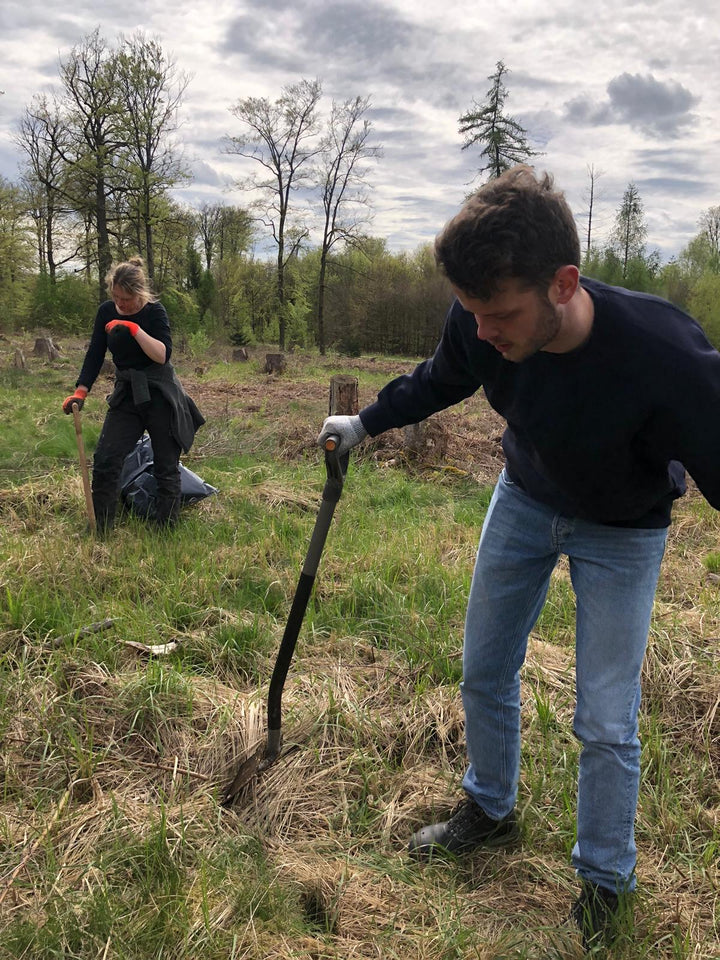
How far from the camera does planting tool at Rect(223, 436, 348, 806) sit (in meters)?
2.32

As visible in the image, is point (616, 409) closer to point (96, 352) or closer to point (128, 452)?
point (128, 452)

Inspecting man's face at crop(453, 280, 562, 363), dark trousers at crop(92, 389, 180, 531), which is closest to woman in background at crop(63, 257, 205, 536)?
dark trousers at crop(92, 389, 180, 531)

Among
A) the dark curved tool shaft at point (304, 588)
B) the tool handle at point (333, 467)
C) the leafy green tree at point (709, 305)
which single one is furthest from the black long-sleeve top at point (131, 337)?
the leafy green tree at point (709, 305)

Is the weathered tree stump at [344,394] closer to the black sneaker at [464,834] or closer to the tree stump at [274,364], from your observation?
the black sneaker at [464,834]

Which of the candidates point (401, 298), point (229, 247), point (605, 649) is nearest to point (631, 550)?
point (605, 649)

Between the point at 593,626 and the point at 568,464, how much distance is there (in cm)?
46

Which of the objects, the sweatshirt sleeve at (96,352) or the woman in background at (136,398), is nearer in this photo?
the woman in background at (136,398)

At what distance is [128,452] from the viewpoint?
5000 mm

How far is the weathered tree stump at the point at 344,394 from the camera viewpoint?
7945 millimetres

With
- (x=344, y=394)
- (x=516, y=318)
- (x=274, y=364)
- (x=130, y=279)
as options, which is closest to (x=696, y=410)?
(x=516, y=318)

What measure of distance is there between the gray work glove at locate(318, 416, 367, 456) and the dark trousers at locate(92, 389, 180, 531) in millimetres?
2887

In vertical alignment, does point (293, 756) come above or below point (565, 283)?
below

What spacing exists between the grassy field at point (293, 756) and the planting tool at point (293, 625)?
60 millimetres

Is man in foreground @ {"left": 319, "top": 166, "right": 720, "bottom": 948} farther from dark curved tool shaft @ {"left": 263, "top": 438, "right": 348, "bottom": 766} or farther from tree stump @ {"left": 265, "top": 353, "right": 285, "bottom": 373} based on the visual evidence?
tree stump @ {"left": 265, "top": 353, "right": 285, "bottom": 373}
